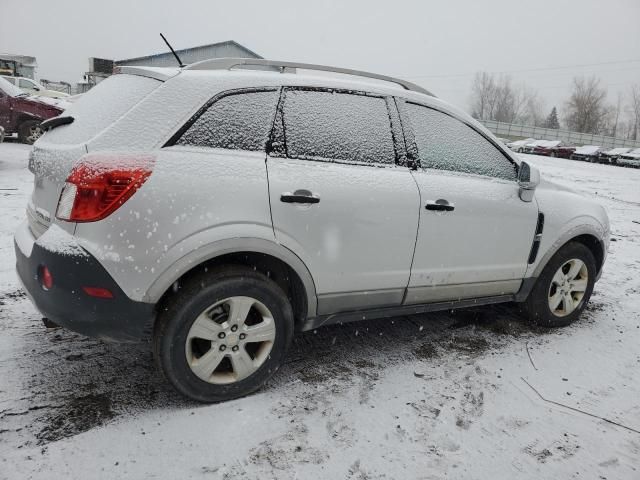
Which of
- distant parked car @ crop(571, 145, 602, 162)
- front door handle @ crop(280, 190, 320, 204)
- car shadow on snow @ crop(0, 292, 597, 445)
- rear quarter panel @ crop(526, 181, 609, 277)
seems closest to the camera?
car shadow on snow @ crop(0, 292, 597, 445)

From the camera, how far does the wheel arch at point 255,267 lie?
2.26m

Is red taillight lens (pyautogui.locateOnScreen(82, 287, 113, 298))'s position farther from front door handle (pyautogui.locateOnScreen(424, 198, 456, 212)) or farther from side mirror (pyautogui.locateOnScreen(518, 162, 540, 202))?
side mirror (pyautogui.locateOnScreen(518, 162, 540, 202))

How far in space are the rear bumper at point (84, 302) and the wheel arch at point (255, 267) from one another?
13cm

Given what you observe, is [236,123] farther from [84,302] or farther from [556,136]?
[556,136]

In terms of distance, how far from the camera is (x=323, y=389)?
275 cm

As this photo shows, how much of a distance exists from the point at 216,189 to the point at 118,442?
4.17 ft

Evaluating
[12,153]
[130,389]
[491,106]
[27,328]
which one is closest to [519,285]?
[130,389]

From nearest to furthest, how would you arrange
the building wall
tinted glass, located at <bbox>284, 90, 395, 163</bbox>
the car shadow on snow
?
the car shadow on snow, tinted glass, located at <bbox>284, 90, 395, 163</bbox>, the building wall

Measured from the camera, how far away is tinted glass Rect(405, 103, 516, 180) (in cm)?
306

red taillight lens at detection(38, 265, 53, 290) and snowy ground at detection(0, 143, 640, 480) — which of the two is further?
red taillight lens at detection(38, 265, 53, 290)

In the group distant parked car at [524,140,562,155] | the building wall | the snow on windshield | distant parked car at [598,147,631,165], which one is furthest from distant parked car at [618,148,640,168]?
the snow on windshield

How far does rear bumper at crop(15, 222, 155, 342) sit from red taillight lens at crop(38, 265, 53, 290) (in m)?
0.02

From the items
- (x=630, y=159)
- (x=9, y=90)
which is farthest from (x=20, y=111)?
(x=630, y=159)

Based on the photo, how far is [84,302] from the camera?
2.22 metres
